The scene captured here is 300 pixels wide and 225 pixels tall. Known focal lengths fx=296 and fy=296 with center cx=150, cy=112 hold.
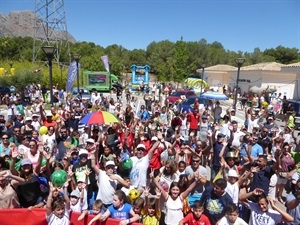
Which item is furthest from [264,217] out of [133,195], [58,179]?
[58,179]

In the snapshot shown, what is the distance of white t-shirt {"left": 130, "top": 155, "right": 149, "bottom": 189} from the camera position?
559 cm

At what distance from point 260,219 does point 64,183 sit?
2.99 metres

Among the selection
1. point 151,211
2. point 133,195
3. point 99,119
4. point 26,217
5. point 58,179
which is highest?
point 99,119

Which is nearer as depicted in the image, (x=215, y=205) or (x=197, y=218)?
(x=197, y=218)

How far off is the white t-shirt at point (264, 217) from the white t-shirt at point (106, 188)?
2270 mm

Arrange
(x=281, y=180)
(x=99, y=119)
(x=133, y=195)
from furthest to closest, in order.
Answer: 1. (x=99, y=119)
2. (x=281, y=180)
3. (x=133, y=195)

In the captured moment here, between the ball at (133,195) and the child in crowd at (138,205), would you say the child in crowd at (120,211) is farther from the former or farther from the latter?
the ball at (133,195)

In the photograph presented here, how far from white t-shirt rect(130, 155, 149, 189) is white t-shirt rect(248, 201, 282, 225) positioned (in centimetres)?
208

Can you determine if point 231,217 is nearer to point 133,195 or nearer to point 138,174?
point 133,195

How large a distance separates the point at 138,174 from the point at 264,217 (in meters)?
2.33

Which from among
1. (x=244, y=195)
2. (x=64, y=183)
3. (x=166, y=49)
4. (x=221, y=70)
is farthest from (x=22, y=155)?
(x=166, y=49)

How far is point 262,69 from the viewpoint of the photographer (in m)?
36.0

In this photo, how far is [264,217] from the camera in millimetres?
4234

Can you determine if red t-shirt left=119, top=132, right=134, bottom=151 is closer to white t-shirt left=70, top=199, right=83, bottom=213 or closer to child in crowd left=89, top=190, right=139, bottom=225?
white t-shirt left=70, top=199, right=83, bottom=213
